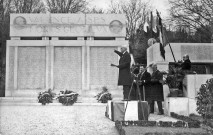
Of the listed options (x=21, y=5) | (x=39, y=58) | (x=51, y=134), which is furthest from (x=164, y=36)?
(x=21, y=5)

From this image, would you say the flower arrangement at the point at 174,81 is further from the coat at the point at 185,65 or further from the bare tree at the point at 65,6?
the bare tree at the point at 65,6

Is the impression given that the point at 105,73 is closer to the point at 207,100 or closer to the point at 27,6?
the point at 207,100

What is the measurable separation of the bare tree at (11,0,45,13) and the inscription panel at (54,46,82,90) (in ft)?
57.8

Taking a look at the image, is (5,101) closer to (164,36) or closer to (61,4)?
(164,36)

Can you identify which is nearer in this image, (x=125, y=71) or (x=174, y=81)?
(x=125, y=71)

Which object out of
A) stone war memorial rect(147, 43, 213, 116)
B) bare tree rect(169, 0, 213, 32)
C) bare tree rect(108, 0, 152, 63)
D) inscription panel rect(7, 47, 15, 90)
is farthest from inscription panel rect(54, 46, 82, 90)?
bare tree rect(169, 0, 213, 32)

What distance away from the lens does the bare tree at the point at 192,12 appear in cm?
3131

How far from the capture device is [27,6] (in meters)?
41.2

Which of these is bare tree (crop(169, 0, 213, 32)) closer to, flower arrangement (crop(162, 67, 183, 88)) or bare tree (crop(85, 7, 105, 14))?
bare tree (crop(85, 7, 105, 14))

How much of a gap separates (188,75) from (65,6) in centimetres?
3543

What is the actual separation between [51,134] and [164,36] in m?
7.68

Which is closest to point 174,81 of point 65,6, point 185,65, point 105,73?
point 185,65

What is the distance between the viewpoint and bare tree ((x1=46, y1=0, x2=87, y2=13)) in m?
44.5

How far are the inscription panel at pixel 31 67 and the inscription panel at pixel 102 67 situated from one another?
323 cm
